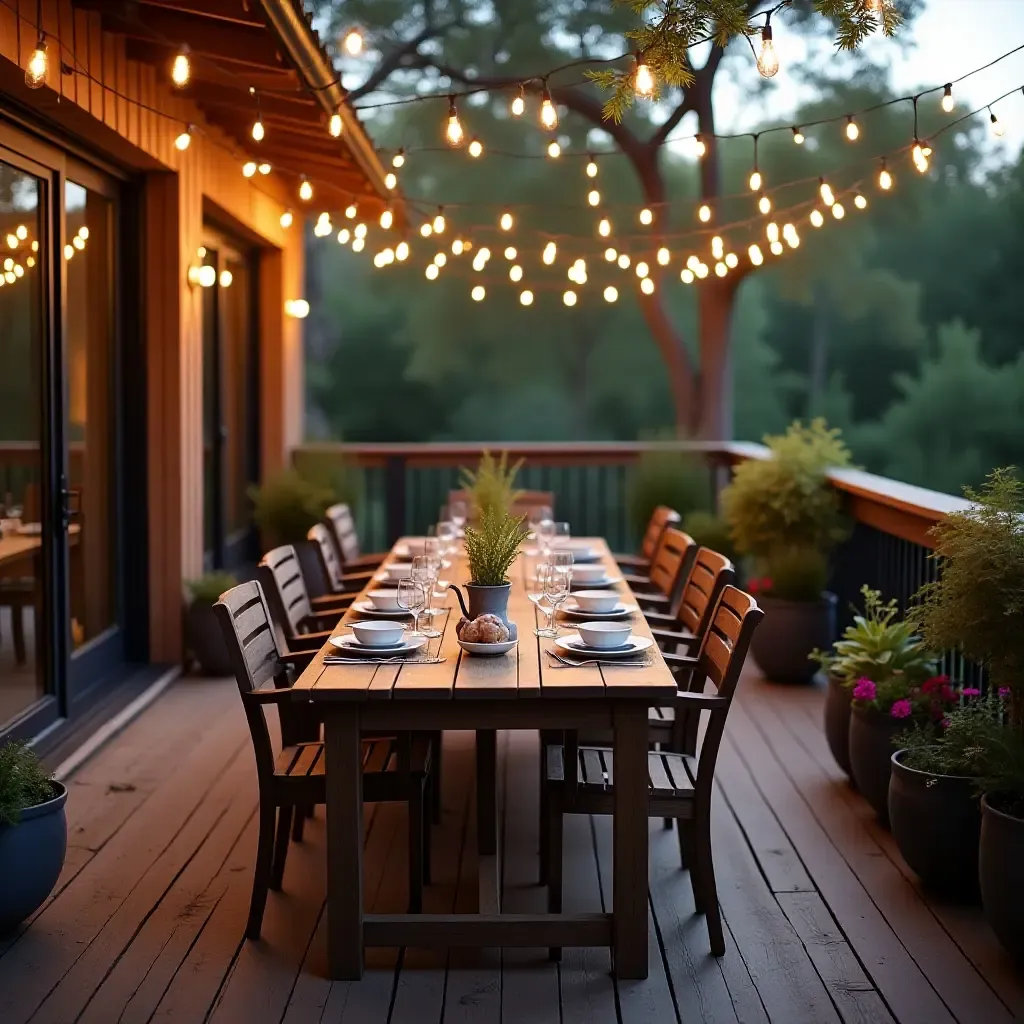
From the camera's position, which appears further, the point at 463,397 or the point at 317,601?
the point at 463,397

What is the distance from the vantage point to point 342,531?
6414 millimetres

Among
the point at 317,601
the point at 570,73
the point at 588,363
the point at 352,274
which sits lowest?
the point at 317,601

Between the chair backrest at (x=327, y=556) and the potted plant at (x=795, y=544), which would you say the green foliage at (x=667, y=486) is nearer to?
the potted plant at (x=795, y=544)

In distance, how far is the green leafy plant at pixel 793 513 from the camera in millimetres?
6582

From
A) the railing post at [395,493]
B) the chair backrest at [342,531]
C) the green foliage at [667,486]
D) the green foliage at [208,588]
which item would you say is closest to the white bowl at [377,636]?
the chair backrest at [342,531]

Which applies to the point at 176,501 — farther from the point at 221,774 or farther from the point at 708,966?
the point at 708,966

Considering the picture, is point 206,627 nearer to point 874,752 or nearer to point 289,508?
point 289,508

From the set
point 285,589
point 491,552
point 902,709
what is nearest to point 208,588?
point 285,589

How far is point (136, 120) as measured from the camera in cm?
564

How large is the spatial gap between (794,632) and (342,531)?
2.27 m

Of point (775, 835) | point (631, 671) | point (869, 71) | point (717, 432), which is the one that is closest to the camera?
point (631, 671)

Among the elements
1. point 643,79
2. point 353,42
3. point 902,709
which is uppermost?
point 353,42

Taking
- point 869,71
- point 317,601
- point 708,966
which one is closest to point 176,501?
point 317,601

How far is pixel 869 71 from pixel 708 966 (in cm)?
1347
